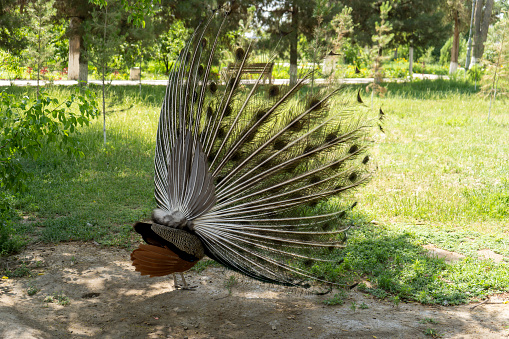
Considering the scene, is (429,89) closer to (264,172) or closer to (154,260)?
(264,172)

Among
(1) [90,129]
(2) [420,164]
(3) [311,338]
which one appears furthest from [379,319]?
(1) [90,129]

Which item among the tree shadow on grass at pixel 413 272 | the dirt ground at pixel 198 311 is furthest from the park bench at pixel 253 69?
the tree shadow on grass at pixel 413 272

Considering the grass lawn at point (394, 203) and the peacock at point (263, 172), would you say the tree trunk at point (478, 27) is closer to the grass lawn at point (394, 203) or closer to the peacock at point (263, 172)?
the grass lawn at point (394, 203)

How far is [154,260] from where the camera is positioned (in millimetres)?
3951

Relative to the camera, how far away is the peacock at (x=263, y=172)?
4301 mm

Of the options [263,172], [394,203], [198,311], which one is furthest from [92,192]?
[394,203]

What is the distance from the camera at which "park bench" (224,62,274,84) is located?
4453 mm

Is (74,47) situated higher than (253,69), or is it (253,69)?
(74,47)

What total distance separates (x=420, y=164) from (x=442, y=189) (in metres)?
1.44

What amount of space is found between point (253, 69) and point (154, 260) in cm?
202

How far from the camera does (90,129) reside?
1112 centimetres

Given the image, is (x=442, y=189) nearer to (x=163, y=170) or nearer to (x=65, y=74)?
(x=163, y=170)

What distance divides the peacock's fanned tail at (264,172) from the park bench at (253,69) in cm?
3

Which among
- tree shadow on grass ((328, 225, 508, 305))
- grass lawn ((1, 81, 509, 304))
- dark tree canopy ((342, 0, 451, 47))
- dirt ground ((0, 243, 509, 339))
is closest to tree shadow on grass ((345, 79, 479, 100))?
dark tree canopy ((342, 0, 451, 47))
